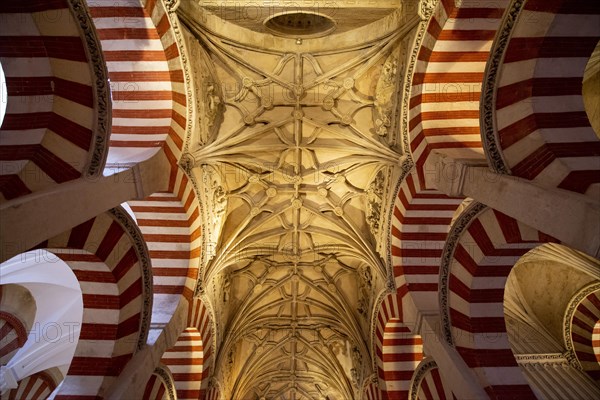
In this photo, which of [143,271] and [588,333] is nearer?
[143,271]

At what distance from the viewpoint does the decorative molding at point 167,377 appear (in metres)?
6.91

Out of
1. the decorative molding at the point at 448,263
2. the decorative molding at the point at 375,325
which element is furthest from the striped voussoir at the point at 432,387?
the decorative molding at the point at 375,325

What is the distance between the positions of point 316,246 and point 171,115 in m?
5.07

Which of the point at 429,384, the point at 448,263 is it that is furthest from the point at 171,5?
the point at 429,384

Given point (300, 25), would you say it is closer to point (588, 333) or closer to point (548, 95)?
point (548, 95)

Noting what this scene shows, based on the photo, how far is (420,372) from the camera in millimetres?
7469

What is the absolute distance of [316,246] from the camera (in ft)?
34.5

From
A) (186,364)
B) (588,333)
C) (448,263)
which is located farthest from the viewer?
(186,364)

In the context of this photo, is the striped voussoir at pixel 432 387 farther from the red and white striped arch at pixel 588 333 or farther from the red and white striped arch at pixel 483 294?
the red and white striped arch at pixel 588 333

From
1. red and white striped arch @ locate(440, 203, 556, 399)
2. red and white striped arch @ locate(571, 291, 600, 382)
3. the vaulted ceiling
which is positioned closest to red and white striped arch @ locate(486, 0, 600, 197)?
red and white striped arch @ locate(440, 203, 556, 399)

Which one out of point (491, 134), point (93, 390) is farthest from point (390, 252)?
point (93, 390)

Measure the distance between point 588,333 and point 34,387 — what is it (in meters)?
10.6

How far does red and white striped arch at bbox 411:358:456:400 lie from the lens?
279 inches

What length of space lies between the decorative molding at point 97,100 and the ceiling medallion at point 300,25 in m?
3.45
